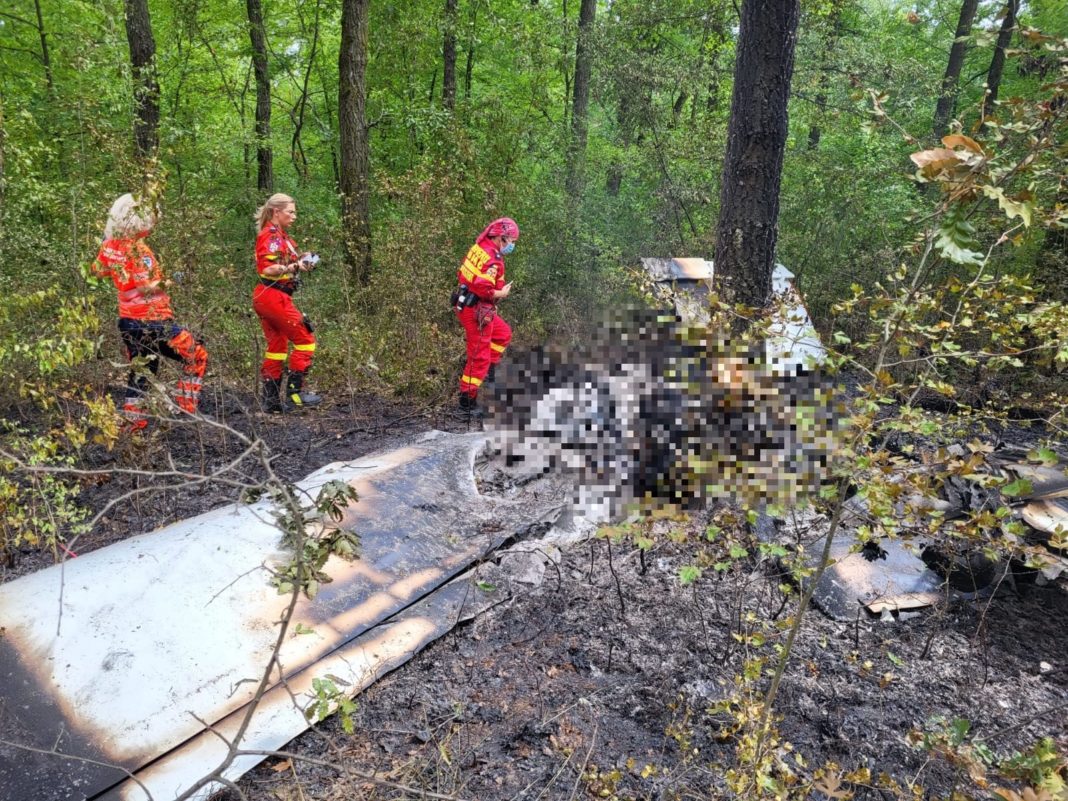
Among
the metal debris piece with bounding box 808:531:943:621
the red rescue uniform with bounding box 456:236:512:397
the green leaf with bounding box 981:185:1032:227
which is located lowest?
the metal debris piece with bounding box 808:531:943:621

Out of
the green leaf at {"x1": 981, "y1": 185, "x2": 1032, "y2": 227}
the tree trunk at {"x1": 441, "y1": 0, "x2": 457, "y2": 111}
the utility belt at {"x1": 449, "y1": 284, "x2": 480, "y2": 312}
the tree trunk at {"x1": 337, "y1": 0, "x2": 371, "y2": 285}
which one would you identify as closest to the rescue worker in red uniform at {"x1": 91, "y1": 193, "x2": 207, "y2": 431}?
the utility belt at {"x1": 449, "y1": 284, "x2": 480, "y2": 312}

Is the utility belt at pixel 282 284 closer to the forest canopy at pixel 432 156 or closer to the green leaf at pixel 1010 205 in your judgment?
the forest canopy at pixel 432 156

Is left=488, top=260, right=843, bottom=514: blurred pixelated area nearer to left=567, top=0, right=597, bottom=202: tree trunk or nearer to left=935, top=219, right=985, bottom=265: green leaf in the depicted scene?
left=935, top=219, right=985, bottom=265: green leaf

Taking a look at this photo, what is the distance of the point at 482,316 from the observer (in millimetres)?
5480

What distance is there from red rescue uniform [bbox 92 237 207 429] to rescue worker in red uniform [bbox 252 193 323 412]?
2.49 ft

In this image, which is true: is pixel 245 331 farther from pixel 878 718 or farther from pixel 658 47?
pixel 658 47

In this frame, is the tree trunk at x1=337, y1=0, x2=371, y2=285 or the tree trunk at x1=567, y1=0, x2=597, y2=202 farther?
the tree trunk at x1=567, y1=0, x2=597, y2=202

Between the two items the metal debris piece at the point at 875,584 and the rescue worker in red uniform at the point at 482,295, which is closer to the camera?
the metal debris piece at the point at 875,584

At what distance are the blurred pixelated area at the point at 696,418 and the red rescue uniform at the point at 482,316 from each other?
2209 millimetres


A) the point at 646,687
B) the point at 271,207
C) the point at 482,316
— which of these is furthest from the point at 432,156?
the point at 646,687

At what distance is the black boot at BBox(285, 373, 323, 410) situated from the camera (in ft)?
18.3

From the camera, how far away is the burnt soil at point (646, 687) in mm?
2252

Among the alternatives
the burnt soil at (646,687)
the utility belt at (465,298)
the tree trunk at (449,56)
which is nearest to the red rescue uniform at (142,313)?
the burnt soil at (646,687)

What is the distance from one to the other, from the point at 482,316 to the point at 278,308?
1.59m
